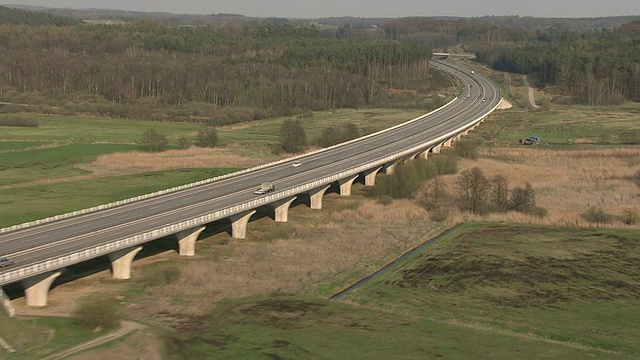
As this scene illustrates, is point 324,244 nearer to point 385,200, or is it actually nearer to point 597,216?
point 385,200

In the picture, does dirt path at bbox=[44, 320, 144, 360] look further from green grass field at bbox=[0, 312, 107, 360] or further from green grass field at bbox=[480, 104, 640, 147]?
green grass field at bbox=[480, 104, 640, 147]

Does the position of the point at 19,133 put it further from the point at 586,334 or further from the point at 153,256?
the point at 586,334

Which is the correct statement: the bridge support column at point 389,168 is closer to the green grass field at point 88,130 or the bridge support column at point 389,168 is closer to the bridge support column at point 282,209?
the bridge support column at point 282,209

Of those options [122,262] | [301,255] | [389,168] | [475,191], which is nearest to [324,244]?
[301,255]

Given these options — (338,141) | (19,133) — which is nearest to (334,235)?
(338,141)

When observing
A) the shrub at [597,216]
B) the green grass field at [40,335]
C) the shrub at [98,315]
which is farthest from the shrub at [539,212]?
the green grass field at [40,335]

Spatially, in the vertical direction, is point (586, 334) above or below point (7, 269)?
below
